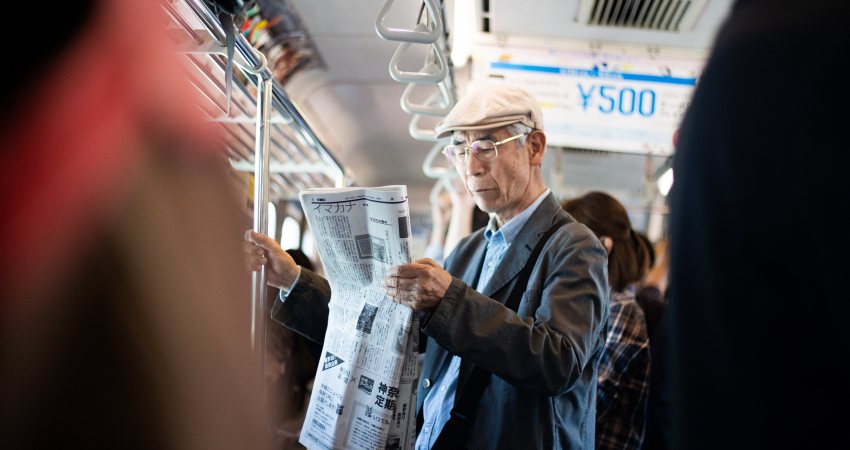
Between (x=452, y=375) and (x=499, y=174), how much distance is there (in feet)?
1.83

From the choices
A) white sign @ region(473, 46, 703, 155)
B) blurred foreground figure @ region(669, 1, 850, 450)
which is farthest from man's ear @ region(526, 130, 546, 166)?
→ white sign @ region(473, 46, 703, 155)

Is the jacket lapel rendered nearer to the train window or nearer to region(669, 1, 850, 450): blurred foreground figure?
region(669, 1, 850, 450): blurred foreground figure

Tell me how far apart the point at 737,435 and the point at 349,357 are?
3.75ft

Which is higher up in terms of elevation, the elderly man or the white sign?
the white sign

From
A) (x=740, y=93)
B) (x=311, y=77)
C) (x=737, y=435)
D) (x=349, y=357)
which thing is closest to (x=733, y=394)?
(x=737, y=435)

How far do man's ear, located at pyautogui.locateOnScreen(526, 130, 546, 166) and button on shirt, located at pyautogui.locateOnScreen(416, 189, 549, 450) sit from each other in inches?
3.8

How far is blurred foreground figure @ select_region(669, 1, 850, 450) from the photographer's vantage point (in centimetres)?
56

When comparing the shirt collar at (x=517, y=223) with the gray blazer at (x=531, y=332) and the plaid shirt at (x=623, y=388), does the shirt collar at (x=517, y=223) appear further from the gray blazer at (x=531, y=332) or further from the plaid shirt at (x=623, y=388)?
the plaid shirt at (x=623, y=388)

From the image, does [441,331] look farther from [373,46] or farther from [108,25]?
[373,46]

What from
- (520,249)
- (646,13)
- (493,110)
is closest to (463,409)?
(520,249)

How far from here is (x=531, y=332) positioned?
4.96 feet

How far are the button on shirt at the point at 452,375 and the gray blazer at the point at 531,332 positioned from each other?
32 mm

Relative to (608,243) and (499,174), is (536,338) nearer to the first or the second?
(499,174)

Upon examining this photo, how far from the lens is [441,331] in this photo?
149cm
